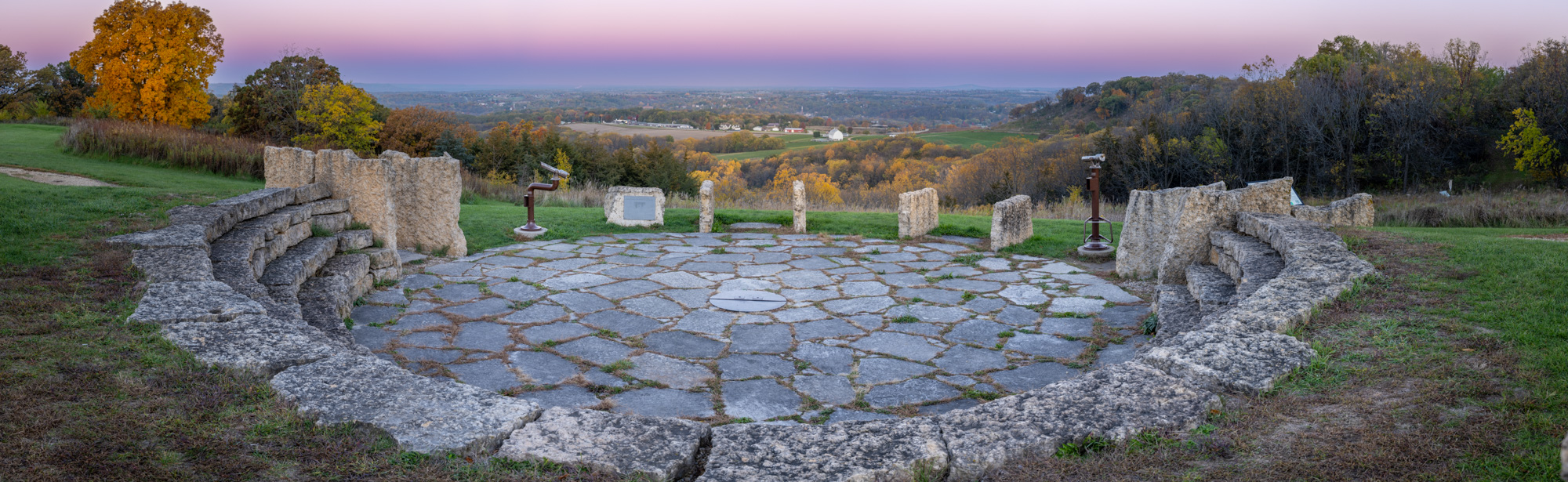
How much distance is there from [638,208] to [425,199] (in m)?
3.21

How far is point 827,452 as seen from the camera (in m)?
2.69

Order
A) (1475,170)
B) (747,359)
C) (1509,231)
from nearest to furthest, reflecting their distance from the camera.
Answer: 1. (747,359)
2. (1509,231)
3. (1475,170)

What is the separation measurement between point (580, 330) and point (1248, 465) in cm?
413

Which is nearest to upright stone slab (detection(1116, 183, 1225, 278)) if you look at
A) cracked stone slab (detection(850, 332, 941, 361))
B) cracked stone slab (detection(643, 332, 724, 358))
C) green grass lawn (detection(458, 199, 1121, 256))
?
green grass lawn (detection(458, 199, 1121, 256))

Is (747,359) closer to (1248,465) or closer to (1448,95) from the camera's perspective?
(1248,465)

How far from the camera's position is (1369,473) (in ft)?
7.55

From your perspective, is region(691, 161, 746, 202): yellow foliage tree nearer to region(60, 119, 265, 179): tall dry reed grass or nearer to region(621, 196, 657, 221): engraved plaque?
region(60, 119, 265, 179): tall dry reed grass

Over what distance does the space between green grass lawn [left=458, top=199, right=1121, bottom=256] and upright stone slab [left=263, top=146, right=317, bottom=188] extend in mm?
1720

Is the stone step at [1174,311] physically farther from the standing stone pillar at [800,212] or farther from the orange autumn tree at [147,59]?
the orange autumn tree at [147,59]

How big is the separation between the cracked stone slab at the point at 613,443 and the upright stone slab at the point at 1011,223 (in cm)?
659

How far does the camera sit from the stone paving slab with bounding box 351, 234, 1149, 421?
14.6 feet

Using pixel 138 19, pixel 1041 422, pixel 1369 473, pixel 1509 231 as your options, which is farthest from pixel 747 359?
pixel 138 19

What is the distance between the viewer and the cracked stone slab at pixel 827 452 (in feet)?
8.38

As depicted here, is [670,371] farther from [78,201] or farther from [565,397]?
[78,201]
